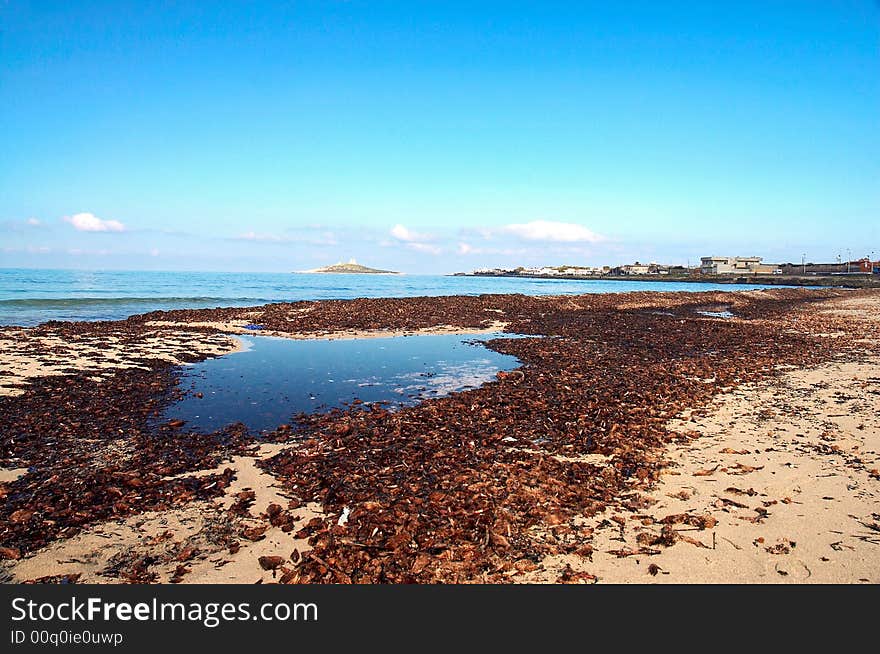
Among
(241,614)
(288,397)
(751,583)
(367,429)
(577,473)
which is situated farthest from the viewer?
(288,397)

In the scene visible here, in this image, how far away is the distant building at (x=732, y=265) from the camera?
509 feet

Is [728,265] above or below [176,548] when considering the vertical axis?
above

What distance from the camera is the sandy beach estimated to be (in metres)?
4.06

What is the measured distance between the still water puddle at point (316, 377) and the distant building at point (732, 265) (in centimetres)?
15996

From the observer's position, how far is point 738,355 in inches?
587

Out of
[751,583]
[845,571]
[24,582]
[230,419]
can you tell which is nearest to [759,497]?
[845,571]

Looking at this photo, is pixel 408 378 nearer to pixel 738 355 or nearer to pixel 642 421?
pixel 642 421

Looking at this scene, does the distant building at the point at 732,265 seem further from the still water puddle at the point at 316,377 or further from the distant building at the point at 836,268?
the still water puddle at the point at 316,377

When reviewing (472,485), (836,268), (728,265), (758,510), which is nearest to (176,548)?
(472,485)

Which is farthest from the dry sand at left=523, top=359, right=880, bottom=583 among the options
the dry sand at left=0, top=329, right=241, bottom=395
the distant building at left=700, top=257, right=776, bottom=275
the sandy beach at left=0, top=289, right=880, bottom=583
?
the distant building at left=700, top=257, right=776, bottom=275

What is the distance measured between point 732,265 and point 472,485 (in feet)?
618

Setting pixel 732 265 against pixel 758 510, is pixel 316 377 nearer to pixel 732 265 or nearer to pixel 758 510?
pixel 758 510

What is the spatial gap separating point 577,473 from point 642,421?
2687 mm

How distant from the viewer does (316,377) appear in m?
12.6
